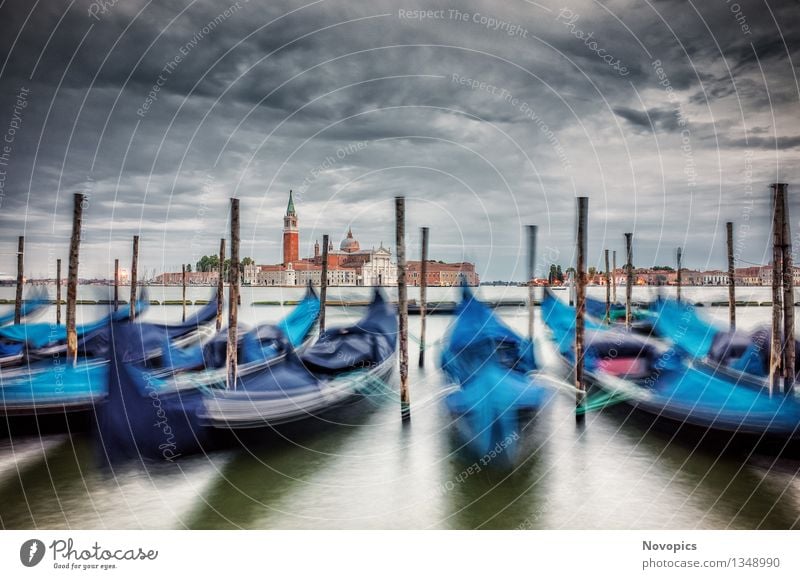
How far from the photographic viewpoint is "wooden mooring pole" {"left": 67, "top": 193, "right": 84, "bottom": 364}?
4.27 meters

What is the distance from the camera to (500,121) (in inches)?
124

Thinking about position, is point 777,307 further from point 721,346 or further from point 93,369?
point 93,369

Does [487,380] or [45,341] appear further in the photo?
[45,341]

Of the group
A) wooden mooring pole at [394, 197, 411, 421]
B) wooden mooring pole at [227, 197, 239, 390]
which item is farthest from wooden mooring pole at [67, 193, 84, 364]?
wooden mooring pole at [394, 197, 411, 421]

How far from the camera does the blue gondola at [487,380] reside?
3.40m

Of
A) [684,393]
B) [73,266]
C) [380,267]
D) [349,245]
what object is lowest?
[684,393]

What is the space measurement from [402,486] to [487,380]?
3.07 feet

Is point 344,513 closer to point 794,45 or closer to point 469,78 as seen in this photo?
point 469,78

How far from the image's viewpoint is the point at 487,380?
3555 mm

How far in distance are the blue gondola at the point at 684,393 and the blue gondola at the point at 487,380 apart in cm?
72

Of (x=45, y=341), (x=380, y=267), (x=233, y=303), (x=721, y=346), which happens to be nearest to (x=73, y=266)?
(x=233, y=303)

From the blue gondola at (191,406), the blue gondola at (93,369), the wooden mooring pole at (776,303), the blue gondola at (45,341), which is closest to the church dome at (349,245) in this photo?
the blue gondola at (93,369)
